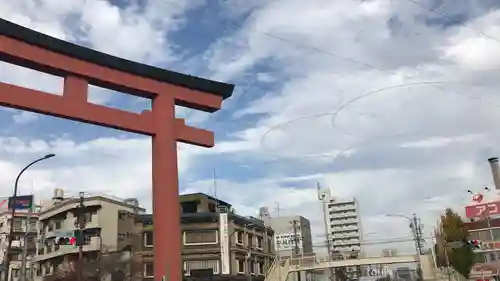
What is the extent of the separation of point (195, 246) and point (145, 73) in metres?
28.9

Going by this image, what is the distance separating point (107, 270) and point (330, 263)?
702 inches

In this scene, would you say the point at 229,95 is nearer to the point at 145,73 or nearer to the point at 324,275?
the point at 145,73

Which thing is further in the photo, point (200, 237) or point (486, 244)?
point (486, 244)

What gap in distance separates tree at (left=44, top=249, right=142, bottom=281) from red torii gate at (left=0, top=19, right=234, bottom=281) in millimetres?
27265

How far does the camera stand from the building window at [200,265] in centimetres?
4012

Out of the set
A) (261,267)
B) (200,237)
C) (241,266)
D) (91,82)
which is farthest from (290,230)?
(91,82)

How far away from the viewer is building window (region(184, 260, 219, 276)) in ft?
132

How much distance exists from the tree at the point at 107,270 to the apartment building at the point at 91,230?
8.62 feet

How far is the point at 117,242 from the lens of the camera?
4406cm

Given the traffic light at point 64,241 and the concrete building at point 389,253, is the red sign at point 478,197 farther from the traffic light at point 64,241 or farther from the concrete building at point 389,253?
the traffic light at point 64,241

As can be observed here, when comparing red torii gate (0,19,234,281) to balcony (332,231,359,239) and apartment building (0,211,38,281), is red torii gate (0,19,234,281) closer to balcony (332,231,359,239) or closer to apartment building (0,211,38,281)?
apartment building (0,211,38,281)

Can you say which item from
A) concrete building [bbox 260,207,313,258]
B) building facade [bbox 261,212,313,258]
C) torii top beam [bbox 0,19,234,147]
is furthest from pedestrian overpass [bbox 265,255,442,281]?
building facade [bbox 261,212,313,258]

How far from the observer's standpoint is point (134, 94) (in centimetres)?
1401

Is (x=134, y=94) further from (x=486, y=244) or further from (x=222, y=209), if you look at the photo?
(x=486, y=244)
